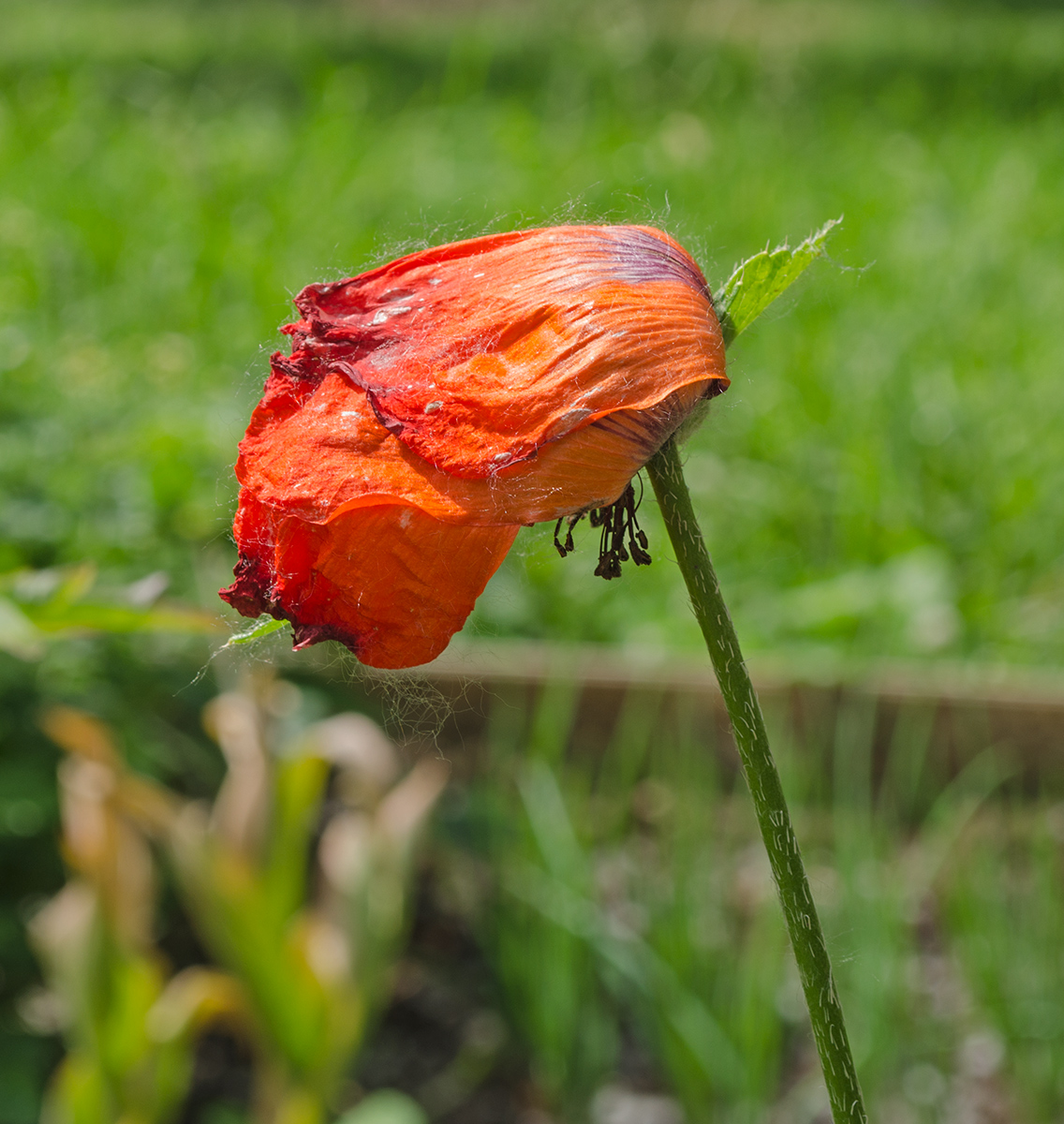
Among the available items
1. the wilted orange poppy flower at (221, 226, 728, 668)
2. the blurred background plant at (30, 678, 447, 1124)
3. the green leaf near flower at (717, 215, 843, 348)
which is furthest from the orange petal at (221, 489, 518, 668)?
the blurred background plant at (30, 678, 447, 1124)

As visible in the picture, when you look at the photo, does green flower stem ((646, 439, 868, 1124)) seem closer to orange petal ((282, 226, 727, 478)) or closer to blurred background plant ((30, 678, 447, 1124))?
orange petal ((282, 226, 727, 478))

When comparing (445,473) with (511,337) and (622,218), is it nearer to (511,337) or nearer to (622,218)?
(511,337)

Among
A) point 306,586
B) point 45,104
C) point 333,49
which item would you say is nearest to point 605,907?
point 306,586

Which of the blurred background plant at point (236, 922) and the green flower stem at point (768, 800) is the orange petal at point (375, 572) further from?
the blurred background plant at point (236, 922)

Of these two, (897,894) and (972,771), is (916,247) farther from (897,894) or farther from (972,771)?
(897,894)

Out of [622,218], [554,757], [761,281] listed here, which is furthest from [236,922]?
[761,281]
